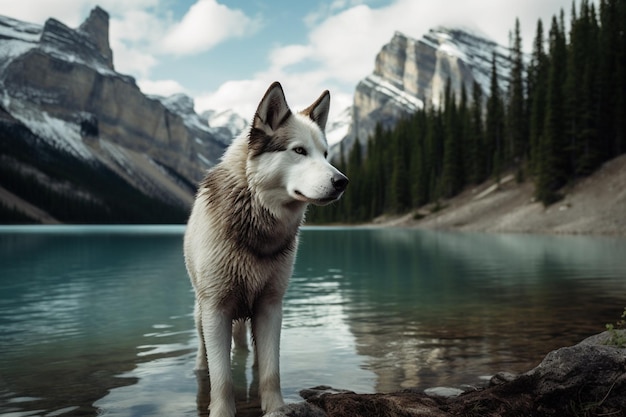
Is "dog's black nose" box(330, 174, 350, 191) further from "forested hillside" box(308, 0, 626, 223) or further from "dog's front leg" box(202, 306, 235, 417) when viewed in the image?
"forested hillside" box(308, 0, 626, 223)

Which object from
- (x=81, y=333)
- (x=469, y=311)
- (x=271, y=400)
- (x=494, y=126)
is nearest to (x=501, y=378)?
(x=271, y=400)

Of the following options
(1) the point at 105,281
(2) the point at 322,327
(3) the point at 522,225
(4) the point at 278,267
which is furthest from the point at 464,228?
(4) the point at 278,267

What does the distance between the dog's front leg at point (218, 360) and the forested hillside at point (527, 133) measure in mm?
47690

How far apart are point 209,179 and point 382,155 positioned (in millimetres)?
126611

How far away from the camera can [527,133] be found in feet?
299

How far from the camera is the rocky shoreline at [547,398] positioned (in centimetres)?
514

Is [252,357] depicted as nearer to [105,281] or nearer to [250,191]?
[250,191]

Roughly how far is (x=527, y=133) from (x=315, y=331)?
87.3 m

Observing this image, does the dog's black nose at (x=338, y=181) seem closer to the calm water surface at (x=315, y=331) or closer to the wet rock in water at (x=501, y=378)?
the wet rock in water at (x=501, y=378)

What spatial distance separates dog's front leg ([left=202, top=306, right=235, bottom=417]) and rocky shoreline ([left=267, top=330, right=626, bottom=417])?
1183 millimetres

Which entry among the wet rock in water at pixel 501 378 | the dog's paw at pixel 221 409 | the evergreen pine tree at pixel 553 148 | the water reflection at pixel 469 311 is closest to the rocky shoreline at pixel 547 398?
the wet rock in water at pixel 501 378

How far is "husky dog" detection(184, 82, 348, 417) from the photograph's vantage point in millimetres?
5598

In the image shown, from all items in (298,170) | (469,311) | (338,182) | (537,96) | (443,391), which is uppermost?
(537,96)

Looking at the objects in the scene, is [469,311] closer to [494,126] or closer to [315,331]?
[315,331]
